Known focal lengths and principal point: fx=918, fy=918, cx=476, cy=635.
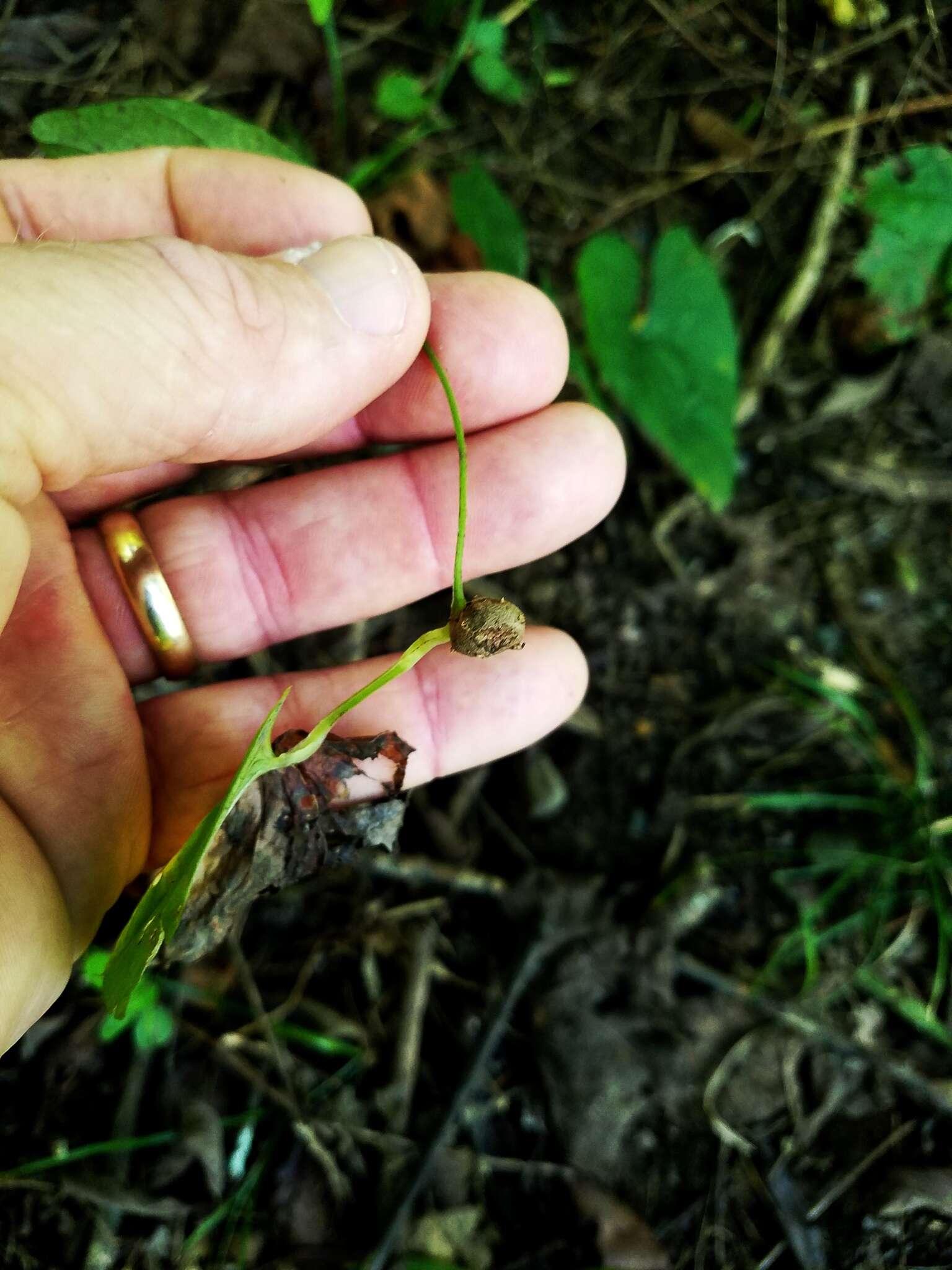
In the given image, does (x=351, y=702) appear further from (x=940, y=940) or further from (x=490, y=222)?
(x=940, y=940)

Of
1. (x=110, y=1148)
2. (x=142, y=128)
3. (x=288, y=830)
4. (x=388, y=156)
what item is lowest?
(x=110, y=1148)

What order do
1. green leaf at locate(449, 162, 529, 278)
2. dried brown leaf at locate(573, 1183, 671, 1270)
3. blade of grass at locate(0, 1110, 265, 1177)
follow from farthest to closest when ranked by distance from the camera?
green leaf at locate(449, 162, 529, 278) → dried brown leaf at locate(573, 1183, 671, 1270) → blade of grass at locate(0, 1110, 265, 1177)

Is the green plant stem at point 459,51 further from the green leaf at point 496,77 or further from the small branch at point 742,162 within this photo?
the small branch at point 742,162

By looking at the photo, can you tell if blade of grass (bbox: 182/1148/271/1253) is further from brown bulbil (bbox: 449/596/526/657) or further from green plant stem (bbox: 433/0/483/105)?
green plant stem (bbox: 433/0/483/105)

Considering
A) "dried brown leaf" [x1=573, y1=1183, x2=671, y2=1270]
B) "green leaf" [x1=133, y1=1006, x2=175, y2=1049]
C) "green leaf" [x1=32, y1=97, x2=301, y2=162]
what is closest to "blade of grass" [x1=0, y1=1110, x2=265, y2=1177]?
"green leaf" [x1=133, y1=1006, x2=175, y2=1049]

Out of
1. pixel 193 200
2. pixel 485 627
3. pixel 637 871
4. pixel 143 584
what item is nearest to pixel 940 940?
pixel 637 871

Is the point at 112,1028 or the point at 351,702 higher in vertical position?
the point at 351,702

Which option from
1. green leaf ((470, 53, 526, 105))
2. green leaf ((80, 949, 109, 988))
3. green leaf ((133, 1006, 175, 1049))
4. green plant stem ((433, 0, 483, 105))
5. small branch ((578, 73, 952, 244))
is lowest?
green leaf ((133, 1006, 175, 1049))
